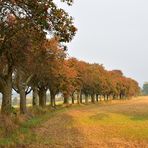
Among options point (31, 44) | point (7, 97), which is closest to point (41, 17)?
point (31, 44)

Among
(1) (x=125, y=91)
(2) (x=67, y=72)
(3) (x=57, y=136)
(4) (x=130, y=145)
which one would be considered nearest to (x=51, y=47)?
(2) (x=67, y=72)

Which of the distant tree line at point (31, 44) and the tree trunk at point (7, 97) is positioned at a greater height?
the distant tree line at point (31, 44)

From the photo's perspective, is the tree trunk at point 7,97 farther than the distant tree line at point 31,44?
Yes

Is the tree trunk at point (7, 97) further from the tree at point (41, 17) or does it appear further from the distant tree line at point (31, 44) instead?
the tree at point (41, 17)

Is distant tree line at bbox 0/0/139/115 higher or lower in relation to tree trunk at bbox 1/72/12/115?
higher

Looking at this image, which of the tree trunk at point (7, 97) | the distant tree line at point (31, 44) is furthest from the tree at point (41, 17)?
the tree trunk at point (7, 97)

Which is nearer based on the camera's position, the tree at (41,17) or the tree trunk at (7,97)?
the tree at (41,17)

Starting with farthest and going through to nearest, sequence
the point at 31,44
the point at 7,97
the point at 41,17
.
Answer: the point at 7,97 → the point at 31,44 → the point at 41,17

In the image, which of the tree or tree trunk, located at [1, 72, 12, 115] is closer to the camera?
the tree

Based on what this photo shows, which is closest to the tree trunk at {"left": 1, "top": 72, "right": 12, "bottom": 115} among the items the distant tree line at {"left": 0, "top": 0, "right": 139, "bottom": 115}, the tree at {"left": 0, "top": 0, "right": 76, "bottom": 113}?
the distant tree line at {"left": 0, "top": 0, "right": 139, "bottom": 115}

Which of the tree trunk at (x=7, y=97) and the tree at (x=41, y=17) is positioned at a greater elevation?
the tree at (x=41, y=17)

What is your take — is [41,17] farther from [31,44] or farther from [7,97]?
[7,97]

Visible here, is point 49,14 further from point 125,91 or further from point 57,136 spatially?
point 125,91

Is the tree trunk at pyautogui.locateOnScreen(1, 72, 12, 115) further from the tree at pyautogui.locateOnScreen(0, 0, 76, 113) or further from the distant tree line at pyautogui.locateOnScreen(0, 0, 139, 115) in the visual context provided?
the tree at pyautogui.locateOnScreen(0, 0, 76, 113)
